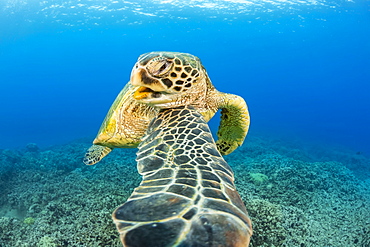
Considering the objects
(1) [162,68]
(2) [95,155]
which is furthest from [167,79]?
(2) [95,155]

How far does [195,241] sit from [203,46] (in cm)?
8578

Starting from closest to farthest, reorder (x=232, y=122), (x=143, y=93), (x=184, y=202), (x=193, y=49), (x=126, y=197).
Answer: (x=184, y=202) → (x=143, y=93) → (x=232, y=122) → (x=126, y=197) → (x=193, y=49)

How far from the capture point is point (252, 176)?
6.60 m

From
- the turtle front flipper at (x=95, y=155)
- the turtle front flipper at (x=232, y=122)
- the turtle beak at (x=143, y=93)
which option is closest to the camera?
the turtle beak at (x=143, y=93)

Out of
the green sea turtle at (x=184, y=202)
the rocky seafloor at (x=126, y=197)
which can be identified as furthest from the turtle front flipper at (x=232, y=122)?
the rocky seafloor at (x=126, y=197)

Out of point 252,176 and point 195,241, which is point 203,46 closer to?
point 252,176

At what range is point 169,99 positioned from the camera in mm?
2676

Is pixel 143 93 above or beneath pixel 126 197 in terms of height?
above

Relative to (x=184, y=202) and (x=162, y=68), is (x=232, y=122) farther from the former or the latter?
(x=184, y=202)

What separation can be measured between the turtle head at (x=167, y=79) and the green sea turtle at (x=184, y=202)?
698 millimetres

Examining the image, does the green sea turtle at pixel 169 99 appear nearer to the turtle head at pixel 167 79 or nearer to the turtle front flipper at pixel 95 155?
the turtle head at pixel 167 79

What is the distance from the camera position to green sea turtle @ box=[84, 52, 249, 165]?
253 cm

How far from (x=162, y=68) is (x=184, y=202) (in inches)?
66.2

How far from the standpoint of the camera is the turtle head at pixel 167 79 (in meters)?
2.51
